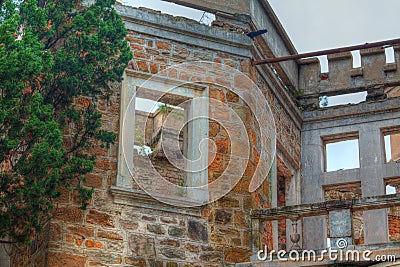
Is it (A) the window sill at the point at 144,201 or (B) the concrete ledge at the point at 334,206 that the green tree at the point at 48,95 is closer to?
(A) the window sill at the point at 144,201

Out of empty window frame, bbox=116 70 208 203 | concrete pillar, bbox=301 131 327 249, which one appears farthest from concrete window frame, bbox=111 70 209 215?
concrete pillar, bbox=301 131 327 249

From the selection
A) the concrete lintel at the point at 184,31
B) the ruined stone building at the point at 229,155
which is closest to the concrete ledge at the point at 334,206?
the ruined stone building at the point at 229,155

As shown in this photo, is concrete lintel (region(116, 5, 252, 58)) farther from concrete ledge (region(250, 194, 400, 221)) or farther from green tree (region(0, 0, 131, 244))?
concrete ledge (region(250, 194, 400, 221))

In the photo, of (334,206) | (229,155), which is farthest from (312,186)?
(334,206)

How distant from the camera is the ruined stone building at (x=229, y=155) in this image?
11.1m

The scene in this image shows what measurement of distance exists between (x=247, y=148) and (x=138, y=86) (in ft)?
5.32

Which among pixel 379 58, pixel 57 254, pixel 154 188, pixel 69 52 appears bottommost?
pixel 57 254

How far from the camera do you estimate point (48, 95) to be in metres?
10.9

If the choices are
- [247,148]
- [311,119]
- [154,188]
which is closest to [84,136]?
[154,188]

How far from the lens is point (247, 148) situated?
12.4 metres

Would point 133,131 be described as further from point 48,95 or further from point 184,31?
point 184,31

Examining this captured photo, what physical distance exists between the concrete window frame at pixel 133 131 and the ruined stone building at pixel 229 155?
0.01 meters

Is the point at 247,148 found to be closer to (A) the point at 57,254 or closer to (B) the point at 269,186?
(B) the point at 269,186

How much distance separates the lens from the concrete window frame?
1144 centimetres
